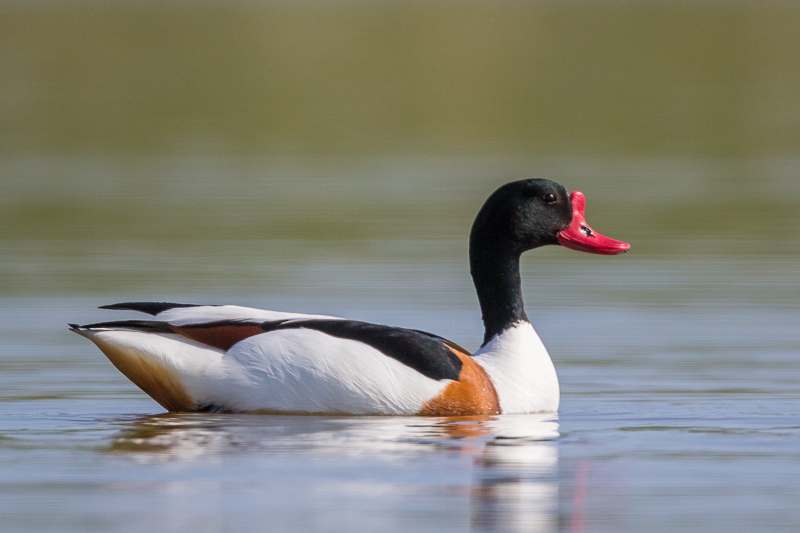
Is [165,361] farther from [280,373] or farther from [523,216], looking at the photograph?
[523,216]

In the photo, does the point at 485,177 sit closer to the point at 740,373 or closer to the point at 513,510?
the point at 740,373

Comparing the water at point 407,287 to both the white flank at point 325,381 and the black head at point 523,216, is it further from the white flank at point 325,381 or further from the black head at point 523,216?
the black head at point 523,216

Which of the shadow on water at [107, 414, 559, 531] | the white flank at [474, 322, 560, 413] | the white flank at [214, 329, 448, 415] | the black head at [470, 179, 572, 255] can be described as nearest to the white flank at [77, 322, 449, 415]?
the white flank at [214, 329, 448, 415]

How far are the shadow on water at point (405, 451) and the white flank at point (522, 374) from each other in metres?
0.13

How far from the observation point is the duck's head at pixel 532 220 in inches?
445

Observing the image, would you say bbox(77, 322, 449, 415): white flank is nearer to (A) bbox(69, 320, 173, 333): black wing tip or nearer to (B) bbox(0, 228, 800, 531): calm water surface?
(A) bbox(69, 320, 173, 333): black wing tip

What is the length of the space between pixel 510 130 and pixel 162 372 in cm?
2885

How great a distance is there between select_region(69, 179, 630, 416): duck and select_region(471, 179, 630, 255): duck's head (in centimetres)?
80

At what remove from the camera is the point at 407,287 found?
15.5m

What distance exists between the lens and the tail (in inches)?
413

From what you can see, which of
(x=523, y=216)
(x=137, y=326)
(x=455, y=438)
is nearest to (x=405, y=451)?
(x=455, y=438)

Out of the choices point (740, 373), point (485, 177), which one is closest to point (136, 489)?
point (740, 373)

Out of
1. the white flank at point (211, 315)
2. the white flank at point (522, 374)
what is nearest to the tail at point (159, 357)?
the white flank at point (211, 315)

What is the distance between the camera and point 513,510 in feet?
25.6
